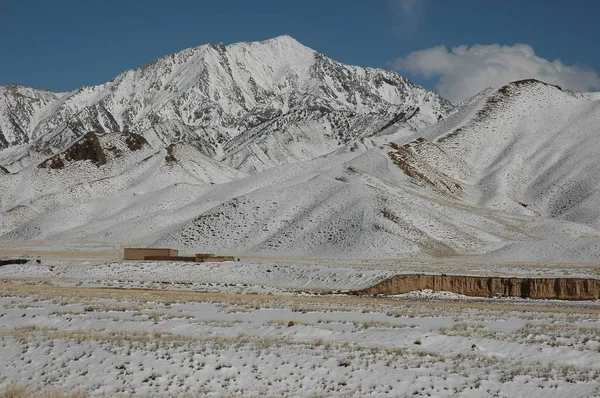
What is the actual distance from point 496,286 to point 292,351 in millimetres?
29903

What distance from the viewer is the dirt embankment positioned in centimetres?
4547

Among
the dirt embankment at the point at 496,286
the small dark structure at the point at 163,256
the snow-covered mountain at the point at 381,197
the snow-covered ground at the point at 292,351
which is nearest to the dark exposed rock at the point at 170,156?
the snow-covered mountain at the point at 381,197

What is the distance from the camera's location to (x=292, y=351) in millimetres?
20844

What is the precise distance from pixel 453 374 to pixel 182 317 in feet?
44.0

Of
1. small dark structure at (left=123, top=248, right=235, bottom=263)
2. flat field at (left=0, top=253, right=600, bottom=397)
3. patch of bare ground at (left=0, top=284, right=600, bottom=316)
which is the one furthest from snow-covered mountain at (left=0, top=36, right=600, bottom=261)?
flat field at (left=0, top=253, right=600, bottom=397)

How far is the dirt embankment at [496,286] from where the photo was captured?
4547 cm

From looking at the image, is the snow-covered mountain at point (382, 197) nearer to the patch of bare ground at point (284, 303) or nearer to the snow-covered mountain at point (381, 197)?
the snow-covered mountain at point (381, 197)

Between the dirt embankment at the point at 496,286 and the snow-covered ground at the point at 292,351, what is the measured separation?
1482 centimetres

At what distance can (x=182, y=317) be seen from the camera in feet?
93.1

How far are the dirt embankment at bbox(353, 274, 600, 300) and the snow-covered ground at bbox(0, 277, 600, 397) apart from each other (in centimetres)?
1482

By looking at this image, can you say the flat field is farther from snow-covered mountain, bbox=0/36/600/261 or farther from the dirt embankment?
snow-covered mountain, bbox=0/36/600/261

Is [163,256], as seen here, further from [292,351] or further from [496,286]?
[292,351]

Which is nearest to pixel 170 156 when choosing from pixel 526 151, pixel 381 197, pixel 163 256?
pixel 526 151

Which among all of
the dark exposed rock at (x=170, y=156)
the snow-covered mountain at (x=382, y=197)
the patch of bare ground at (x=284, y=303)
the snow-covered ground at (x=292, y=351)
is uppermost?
the dark exposed rock at (x=170, y=156)
